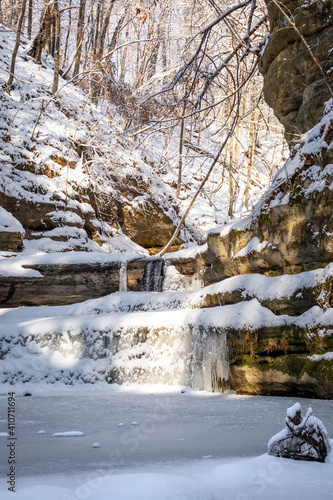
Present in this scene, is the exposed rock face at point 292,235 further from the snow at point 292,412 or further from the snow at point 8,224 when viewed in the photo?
the snow at point 8,224

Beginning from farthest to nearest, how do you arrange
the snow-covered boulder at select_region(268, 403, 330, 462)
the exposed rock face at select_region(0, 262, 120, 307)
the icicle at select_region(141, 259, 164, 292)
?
the icicle at select_region(141, 259, 164, 292), the exposed rock face at select_region(0, 262, 120, 307), the snow-covered boulder at select_region(268, 403, 330, 462)

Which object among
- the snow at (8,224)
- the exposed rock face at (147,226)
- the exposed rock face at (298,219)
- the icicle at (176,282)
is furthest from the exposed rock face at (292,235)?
the exposed rock face at (147,226)

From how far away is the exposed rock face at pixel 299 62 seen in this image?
6.97 m

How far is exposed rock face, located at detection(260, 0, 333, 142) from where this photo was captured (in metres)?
6.97

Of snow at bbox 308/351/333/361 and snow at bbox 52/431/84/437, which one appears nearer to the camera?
snow at bbox 52/431/84/437

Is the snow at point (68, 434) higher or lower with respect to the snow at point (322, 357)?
lower

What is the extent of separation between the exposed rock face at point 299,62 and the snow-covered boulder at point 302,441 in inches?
215

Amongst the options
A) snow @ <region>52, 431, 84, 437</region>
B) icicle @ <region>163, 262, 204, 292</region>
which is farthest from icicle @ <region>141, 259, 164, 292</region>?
snow @ <region>52, 431, 84, 437</region>

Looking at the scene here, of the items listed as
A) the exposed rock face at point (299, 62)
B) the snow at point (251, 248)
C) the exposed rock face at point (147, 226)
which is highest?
the exposed rock face at point (299, 62)

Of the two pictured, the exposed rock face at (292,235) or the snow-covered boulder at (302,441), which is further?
the exposed rock face at (292,235)

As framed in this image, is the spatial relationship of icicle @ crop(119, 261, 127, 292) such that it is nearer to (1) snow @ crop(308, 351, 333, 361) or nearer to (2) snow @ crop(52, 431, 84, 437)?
(1) snow @ crop(308, 351, 333, 361)

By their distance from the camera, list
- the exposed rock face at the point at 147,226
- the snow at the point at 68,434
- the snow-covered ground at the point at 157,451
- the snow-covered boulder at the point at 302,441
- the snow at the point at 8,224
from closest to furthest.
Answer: the snow-covered ground at the point at 157,451, the snow-covered boulder at the point at 302,441, the snow at the point at 68,434, the snow at the point at 8,224, the exposed rock face at the point at 147,226

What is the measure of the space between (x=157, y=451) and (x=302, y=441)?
0.83 metres

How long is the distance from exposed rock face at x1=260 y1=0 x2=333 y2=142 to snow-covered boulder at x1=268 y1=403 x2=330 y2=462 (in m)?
5.45
